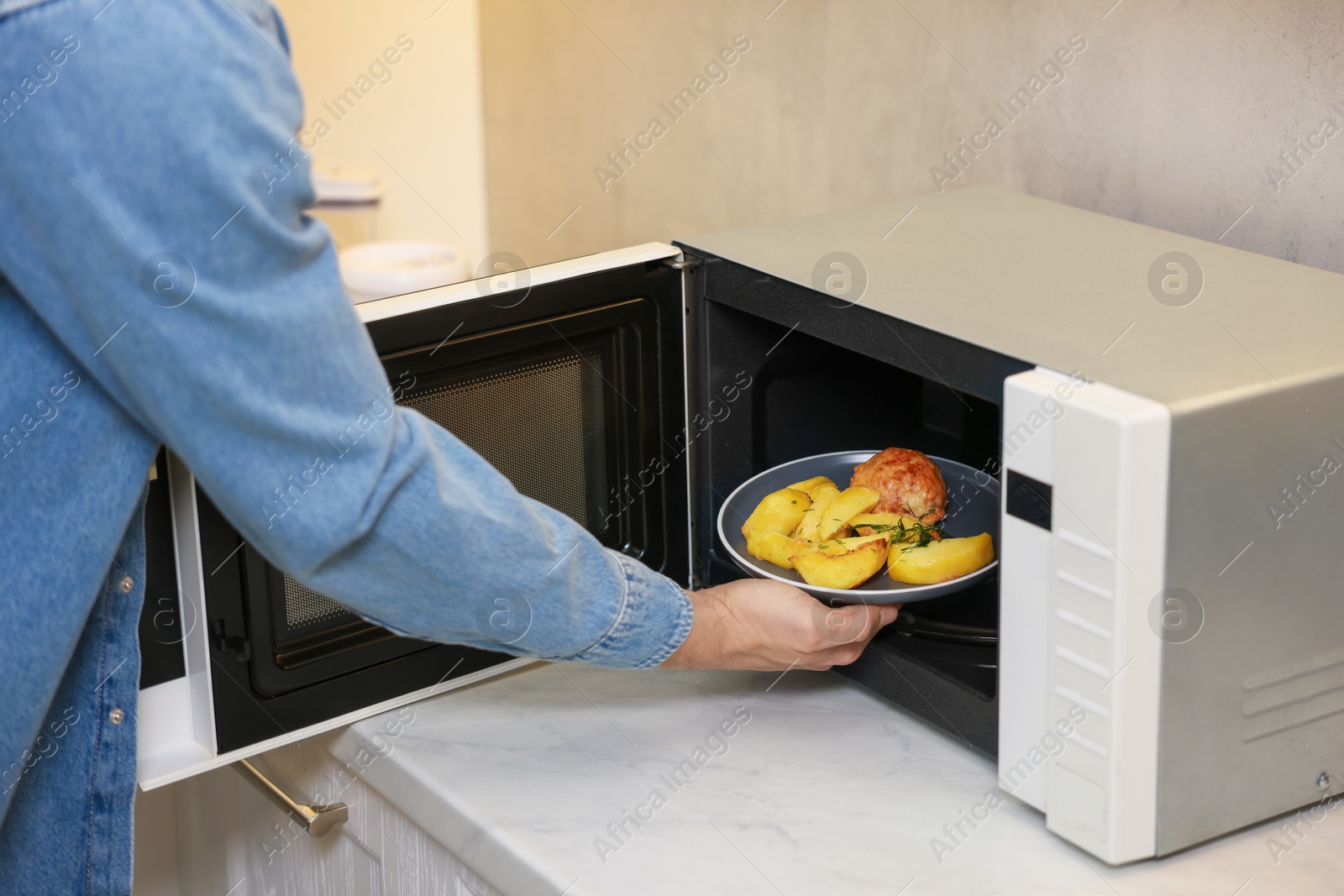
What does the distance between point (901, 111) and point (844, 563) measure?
0.73m

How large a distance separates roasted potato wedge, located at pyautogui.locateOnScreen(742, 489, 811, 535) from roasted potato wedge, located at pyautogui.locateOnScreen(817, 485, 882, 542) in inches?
0.8

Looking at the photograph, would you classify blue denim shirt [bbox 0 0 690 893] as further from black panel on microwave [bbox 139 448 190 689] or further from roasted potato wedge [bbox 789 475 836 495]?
roasted potato wedge [bbox 789 475 836 495]

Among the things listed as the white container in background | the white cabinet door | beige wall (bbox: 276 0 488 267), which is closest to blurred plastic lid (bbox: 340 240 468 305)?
the white container in background

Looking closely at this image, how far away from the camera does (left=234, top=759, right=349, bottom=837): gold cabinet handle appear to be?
3.09 ft

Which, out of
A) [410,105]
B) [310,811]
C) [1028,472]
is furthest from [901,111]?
[410,105]

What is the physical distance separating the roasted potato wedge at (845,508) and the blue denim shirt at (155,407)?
0.22 metres

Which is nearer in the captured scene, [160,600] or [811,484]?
[160,600]

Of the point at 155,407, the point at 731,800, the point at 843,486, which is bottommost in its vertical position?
the point at 731,800

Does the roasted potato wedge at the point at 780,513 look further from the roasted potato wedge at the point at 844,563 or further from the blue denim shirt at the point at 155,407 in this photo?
the blue denim shirt at the point at 155,407

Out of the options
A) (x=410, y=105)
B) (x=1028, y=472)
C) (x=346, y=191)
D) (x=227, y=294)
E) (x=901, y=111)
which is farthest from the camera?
(x=410, y=105)

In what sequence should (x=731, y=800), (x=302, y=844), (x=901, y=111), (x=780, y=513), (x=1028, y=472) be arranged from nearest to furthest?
(x=1028, y=472), (x=731, y=800), (x=780, y=513), (x=302, y=844), (x=901, y=111)

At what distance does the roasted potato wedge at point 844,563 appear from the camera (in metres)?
0.85

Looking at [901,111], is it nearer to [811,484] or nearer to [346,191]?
[811,484]

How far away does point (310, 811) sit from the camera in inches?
37.4
